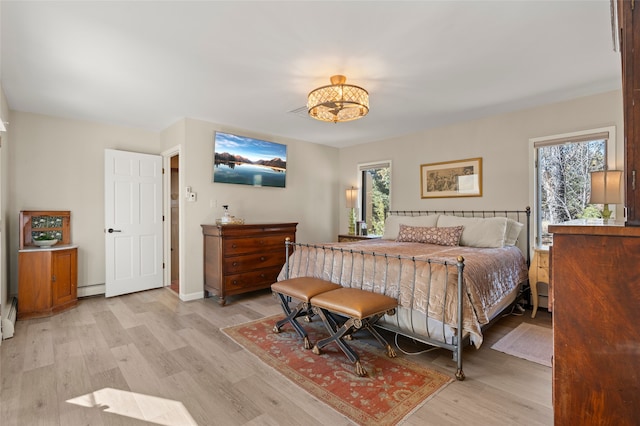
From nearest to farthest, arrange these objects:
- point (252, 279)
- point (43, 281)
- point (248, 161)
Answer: point (43, 281) < point (252, 279) < point (248, 161)

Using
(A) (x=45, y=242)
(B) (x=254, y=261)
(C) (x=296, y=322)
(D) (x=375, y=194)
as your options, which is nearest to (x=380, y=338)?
(C) (x=296, y=322)

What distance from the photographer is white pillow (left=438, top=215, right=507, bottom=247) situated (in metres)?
3.60

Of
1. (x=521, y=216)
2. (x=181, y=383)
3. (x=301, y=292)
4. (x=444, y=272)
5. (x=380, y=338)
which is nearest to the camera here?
(x=181, y=383)

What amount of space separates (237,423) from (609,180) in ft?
12.1

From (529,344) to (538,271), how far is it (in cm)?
101

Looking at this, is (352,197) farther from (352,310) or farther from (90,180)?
(90,180)

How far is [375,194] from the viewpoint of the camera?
18.6ft

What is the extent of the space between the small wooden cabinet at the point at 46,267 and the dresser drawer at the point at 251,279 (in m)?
1.88

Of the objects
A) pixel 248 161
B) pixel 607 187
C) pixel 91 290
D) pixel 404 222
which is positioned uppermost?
pixel 248 161

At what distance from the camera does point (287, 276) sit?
11.6 ft

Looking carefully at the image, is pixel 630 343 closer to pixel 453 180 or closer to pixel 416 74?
pixel 416 74

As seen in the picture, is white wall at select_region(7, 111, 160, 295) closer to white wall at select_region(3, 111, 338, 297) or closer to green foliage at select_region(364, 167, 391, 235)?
white wall at select_region(3, 111, 338, 297)

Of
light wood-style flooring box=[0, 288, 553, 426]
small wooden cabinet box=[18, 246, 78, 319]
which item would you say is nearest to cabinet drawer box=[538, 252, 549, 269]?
light wood-style flooring box=[0, 288, 553, 426]

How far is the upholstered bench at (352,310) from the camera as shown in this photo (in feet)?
7.23
